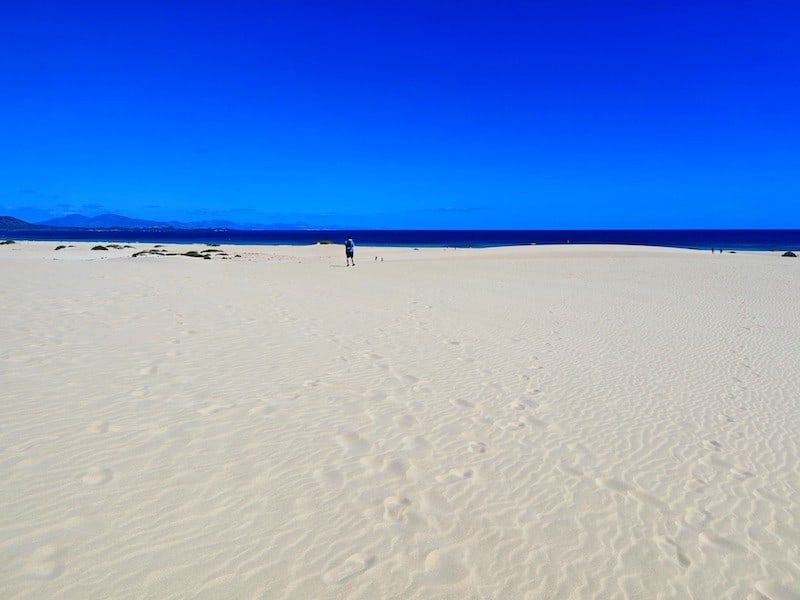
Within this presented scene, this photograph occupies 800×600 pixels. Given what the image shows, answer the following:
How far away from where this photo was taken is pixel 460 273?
27.2m

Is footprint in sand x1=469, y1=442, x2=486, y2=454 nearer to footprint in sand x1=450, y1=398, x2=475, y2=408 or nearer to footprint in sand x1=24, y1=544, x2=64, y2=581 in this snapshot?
footprint in sand x1=450, y1=398, x2=475, y2=408

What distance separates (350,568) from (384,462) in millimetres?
1449

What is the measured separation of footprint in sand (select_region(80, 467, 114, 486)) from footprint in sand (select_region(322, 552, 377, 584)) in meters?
2.24

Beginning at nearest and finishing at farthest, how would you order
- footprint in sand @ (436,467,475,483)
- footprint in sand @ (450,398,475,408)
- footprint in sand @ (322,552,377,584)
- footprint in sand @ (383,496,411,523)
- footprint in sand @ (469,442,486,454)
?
footprint in sand @ (322,552,377,584) < footprint in sand @ (383,496,411,523) < footprint in sand @ (436,467,475,483) < footprint in sand @ (469,442,486,454) < footprint in sand @ (450,398,475,408)

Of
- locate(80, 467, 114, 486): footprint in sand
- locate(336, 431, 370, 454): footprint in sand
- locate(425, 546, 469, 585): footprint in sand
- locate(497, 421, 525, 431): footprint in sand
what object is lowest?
locate(497, 421, 525, 431): footprint in sand

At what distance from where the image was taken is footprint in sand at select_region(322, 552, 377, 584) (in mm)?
3233

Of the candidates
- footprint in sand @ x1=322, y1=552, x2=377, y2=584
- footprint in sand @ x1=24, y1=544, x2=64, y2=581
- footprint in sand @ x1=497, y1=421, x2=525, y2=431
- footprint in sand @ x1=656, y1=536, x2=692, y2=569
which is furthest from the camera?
footprint in sand @ x1=497, y1=421, x2=525, y2=431

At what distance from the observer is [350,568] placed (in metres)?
3.32

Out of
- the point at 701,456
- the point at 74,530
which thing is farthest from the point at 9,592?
the point at 701,456

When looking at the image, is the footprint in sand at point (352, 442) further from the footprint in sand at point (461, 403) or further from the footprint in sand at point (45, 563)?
the footprint in sand at point (45, 563)

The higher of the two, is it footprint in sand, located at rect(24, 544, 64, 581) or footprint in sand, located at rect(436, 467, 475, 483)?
footprint in sand, located at rect(24, 544, 64, 581)

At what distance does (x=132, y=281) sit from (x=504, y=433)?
16478mm

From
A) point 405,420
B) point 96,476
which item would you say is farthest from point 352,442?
point 96,476

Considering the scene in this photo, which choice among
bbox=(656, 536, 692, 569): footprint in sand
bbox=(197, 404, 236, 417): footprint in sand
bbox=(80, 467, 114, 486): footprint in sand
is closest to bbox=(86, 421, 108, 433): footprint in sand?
bbox=(80, 467, 114, 486): footprint in sand
